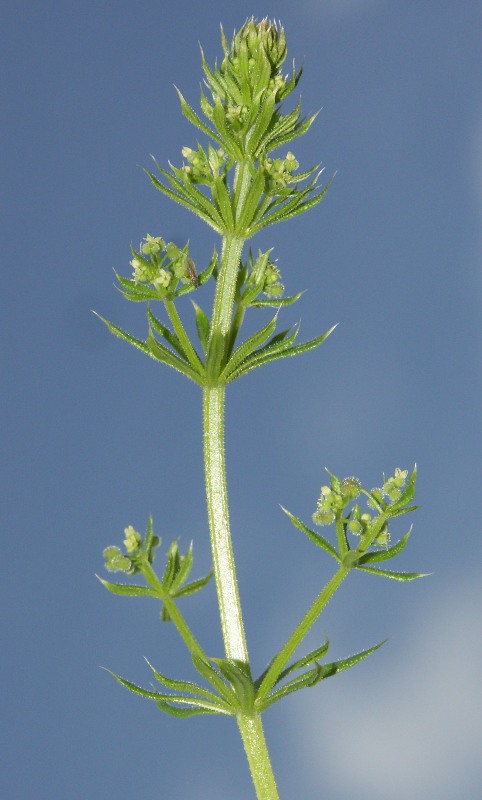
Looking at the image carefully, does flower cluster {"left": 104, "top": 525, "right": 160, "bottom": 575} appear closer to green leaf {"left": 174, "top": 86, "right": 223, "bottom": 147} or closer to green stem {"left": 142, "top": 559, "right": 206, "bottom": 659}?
green stem {"left": 142, "top": 559, "right": 206, "bottom": 659}

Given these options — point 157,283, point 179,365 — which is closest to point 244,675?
point 179,365

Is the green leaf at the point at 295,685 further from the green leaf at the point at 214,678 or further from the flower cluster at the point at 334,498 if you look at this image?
the flower cluster at the point at 334,498

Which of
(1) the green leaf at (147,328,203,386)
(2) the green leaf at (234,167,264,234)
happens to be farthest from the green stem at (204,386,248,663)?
(2) the green leaf at (234,167,264,234)

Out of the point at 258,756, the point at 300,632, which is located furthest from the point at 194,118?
the point at 258,756

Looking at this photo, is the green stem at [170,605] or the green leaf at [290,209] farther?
the green leaf at [290,209]

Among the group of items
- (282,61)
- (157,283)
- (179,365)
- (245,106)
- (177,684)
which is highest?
(282,61)

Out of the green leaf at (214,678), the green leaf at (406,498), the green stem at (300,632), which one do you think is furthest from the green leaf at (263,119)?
the green leaf at (214,678)

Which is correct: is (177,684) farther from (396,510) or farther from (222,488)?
(396,510)
